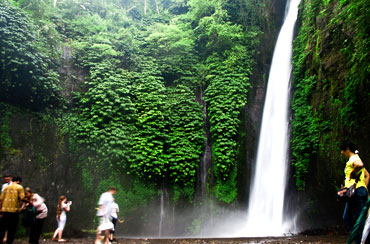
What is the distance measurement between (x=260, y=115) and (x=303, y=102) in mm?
2552

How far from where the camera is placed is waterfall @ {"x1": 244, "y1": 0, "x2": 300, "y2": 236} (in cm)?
1077

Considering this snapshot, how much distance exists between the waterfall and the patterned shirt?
8.04m

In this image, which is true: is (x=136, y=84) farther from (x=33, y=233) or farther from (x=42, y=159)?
(x=33, y=233)

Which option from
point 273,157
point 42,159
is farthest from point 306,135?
point 42,159

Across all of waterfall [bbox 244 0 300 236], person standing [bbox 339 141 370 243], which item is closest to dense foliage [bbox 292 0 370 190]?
waterfall [bbox 244 0 300 236]

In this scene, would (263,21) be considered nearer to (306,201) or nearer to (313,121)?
(313,121)

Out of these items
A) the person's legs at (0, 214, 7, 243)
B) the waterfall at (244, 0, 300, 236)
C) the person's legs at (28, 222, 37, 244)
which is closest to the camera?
the person's legs at (0, 214, 7, 243)

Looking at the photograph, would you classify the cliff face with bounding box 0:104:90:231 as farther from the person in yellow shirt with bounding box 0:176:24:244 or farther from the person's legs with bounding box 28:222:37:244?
the person in yellow shirt with bounding box 0:176:24:244

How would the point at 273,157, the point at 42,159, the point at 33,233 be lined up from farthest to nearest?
1. the point at 273,157
2. the point at 42,159
3. the point at 33,233

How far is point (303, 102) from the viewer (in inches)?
434

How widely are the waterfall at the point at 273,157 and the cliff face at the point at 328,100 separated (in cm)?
85

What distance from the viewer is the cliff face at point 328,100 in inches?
315

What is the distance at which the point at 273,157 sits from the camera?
11.8m

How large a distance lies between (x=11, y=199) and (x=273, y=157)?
9670mm
